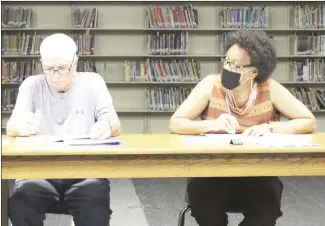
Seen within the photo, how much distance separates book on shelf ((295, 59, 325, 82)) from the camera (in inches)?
262

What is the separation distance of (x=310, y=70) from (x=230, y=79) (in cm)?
444

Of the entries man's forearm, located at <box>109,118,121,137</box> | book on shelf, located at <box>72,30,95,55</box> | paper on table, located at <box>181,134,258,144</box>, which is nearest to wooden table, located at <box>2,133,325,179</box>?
paper on table, located at <box>181,134,258,144</box>

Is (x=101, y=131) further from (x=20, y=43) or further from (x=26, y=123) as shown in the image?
(x=20, y=43)

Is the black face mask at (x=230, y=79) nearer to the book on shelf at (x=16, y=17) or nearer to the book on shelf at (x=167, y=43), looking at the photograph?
the book on shelf at (x=167, y=43)

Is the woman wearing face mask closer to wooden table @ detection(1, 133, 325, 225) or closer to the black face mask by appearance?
the black face mask

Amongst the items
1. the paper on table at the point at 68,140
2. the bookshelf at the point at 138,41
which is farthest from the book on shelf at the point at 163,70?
the paper on table at the point at 68,140

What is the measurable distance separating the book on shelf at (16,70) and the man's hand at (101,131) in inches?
180

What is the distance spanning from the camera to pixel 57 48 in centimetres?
231

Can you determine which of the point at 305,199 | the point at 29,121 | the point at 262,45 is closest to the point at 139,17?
the point at 305,199

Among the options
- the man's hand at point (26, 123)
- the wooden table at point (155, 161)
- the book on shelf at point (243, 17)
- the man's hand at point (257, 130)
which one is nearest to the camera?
the wooden table at point (155, 161)

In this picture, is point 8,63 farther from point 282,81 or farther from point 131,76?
point 282,81

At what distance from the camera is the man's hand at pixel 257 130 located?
2.28m

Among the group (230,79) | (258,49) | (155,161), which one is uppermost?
(258,49)

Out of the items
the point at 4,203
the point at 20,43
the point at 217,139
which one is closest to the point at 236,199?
the point at 217,139
